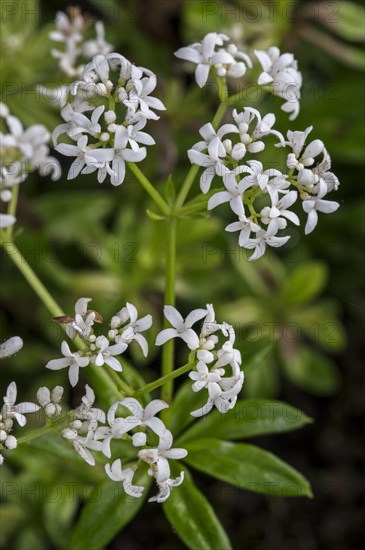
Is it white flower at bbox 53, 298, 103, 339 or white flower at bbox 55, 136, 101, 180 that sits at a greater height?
white flower at bbox 55, 136, 101, 180

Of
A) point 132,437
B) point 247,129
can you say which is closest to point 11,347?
point 132,437

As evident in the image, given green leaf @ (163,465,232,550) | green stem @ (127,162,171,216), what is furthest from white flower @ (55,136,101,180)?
green leaf @ (163,465,232,550)

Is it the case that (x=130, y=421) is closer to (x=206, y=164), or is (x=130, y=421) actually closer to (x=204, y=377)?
(x=204, y=377)

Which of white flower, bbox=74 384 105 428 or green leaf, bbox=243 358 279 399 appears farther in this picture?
green leaf, bbox=243 358 279 399

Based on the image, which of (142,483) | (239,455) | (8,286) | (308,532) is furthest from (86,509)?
(308,532)

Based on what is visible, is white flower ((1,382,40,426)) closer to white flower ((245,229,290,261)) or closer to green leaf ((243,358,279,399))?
white flower ((245,229,290,261))

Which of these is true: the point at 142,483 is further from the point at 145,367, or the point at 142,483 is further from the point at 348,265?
the point at 348,265
